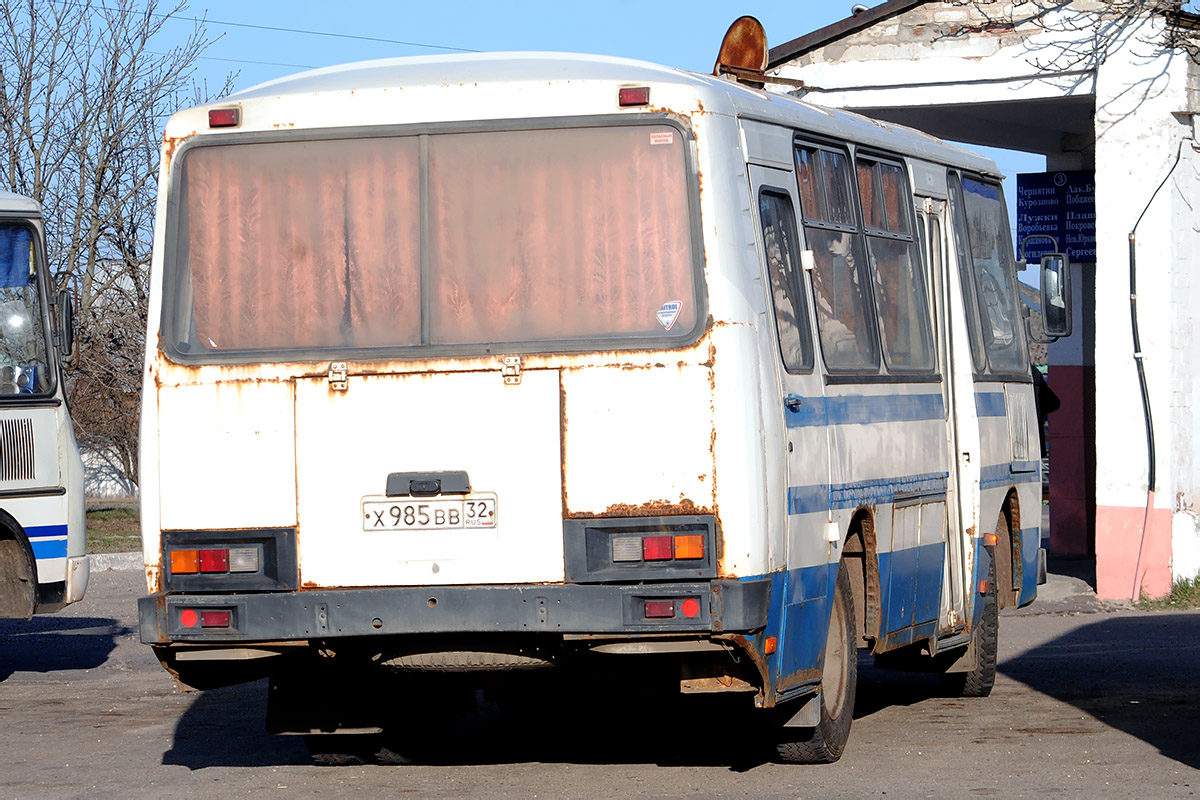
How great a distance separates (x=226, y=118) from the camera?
7.61 m

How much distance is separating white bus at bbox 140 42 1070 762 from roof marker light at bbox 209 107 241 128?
0.04 feet

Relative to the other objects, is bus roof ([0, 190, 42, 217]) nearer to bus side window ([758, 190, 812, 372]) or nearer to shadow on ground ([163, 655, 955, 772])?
shadow on ground ([163, 655, 955, 772])

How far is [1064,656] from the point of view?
492 inches

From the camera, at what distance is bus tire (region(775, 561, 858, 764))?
8.28 m

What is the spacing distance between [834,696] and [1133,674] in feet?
12.1

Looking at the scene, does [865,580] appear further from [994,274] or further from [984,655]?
[994,274]

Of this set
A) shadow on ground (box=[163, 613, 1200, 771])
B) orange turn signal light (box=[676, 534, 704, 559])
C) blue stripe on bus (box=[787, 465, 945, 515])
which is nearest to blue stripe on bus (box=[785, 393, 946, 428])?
blue stripe on bus (box=[787, 465, 945, 515])

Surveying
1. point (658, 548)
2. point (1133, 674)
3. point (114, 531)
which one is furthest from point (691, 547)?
point (114, 531)

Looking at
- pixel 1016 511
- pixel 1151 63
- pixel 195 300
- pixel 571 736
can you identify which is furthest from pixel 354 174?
pixel 1151 63

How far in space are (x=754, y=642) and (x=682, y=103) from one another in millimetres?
2009

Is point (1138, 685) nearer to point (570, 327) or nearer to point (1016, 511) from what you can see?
point (1016, 511)

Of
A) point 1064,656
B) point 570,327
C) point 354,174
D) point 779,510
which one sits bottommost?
point 1064,656

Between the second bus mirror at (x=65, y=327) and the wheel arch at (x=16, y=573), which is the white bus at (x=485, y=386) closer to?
the wheel arch at (x=16, y=573)

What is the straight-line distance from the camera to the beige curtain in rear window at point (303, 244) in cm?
748
